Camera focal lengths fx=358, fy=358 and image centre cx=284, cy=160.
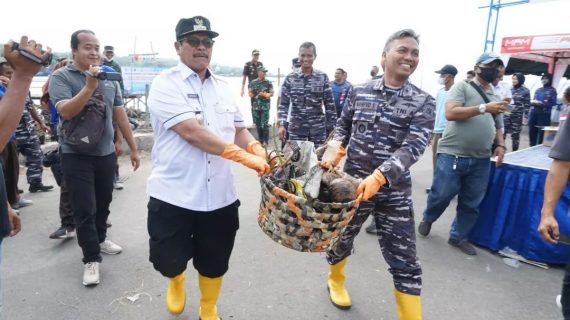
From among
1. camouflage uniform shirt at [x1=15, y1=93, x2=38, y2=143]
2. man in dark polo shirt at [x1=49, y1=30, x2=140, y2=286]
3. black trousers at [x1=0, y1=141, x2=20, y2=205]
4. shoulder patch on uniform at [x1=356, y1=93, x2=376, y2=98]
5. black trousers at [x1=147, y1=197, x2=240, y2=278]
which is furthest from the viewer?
camouflage uniform shirt at [x1=15, y1=93, x2=38, y2=143]

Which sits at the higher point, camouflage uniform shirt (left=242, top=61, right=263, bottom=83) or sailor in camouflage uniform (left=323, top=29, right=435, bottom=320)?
camouflage uniform shirt (left=242, top=61, right=263, bottom=83)

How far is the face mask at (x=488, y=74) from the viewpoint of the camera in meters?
3.38

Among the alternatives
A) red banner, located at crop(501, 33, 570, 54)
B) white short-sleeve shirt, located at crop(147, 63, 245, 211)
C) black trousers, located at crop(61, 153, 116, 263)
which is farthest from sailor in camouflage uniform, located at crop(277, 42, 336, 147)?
red banner, located at crop(501, 33, 570, 54)

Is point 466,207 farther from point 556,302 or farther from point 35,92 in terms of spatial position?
point 35,92

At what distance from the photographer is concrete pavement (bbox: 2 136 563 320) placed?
2605 mm

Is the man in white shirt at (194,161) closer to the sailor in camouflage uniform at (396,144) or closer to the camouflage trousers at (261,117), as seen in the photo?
the sailor in camouflage uniform at (396,144)

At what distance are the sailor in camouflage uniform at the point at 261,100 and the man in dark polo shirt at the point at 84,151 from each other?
5409 millimetres

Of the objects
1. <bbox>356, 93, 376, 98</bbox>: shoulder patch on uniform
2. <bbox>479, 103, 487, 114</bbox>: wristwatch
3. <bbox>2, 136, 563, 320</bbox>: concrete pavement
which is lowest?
<bbox>2, 136, 563, 320</bbox>: concrete pavement

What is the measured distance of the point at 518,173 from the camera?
3.56m

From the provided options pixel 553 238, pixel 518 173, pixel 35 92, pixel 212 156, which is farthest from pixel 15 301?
pixel 35 92

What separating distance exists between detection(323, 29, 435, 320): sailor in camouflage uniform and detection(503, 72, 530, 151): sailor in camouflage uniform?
26.1ft

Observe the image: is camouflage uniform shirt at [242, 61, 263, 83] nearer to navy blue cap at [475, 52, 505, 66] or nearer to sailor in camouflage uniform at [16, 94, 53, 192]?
sailor in camouflage uniform at [16, 94, 53, 192]

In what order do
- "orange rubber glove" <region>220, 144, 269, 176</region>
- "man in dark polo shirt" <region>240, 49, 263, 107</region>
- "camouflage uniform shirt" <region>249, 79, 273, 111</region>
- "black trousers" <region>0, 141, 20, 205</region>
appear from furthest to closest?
"man in dark polo shirt" <region>240, 49, 263, 107</region>
"camouflage uniform shirt" <region>249, 79, 273, 111</region>
"black trousers" <region>0, 141, 20, 205</region>
"orange rubber glove" <region>220, 144, 269, 176</region>

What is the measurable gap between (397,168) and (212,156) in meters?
1.06
